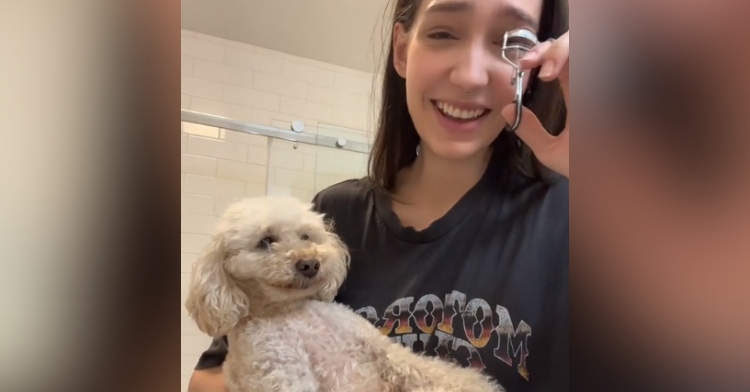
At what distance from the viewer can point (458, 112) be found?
72cm

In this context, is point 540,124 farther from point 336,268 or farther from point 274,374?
point 274,374

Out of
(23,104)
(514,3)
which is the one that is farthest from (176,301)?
(514,3)

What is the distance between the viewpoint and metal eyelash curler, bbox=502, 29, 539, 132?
0.68 meters

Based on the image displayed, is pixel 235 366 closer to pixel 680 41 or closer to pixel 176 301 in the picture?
pixel 176 301

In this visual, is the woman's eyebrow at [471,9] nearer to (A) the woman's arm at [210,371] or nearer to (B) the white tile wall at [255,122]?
(B) the white tile wall at [255,122]

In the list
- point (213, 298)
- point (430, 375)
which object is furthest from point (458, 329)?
point (213, 298)

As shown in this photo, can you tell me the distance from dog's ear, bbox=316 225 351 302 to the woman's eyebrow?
30 centimetres

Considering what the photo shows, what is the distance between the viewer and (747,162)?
1.88 ft

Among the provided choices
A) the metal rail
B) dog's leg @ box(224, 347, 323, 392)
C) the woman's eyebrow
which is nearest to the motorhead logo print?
dog's leg @ box(224, 347, 323, 392)

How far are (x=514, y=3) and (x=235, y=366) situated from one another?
0.53 meters

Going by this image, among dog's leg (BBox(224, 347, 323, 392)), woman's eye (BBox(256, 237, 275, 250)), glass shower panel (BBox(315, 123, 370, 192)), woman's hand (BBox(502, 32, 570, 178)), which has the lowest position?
dog's leg (BBox(224, 347, 323, 392))

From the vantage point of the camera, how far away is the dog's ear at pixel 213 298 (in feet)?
2.33

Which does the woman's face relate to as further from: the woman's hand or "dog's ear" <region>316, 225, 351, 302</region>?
"dog's ear" <region>316, 225, 351, 302</region>

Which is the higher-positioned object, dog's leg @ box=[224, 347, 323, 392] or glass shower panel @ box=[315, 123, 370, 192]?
glass shower panel @ box=[315, 123, 370, 192]
